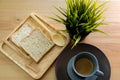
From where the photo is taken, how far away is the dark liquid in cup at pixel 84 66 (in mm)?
880

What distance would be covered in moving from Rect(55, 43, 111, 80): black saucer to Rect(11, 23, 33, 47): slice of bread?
6.2 inches

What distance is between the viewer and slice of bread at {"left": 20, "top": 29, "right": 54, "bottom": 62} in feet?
3.12

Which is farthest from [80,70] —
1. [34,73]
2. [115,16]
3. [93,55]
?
Result: [115,16]

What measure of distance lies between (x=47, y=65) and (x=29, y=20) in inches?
7.6

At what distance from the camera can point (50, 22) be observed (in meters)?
1.00

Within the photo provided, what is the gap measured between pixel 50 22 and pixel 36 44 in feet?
0.34

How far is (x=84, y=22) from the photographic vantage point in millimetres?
873

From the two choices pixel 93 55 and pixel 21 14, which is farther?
pixel 21 14

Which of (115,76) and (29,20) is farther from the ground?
(29,20)

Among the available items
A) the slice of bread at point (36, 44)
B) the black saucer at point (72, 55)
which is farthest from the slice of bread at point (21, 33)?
the black saucer at point (72, 55)

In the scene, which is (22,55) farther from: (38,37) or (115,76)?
(115,76)

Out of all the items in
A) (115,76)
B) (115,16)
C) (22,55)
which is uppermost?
(22,55)

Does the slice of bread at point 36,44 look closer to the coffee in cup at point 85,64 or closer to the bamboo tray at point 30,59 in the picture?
the bamboo tray at point 30,59

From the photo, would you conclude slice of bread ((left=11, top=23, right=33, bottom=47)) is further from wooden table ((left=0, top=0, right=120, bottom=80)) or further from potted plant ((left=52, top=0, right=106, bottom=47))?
potted plant ((left=52, top=0, right=106, bottom=47))
